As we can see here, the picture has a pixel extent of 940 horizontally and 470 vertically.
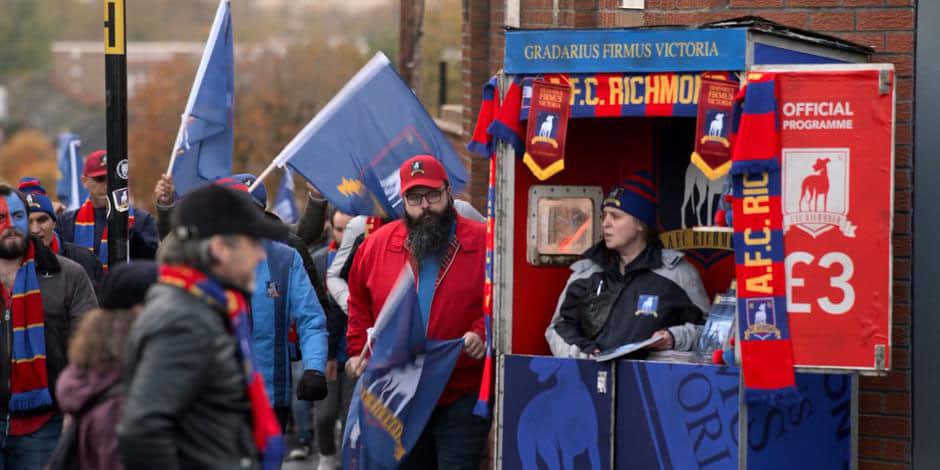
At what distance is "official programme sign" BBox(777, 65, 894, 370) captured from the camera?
6.73 metres

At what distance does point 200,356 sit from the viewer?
4.79 m

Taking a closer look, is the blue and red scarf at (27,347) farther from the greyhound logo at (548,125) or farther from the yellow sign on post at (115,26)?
the greyhound logo at (548,125)

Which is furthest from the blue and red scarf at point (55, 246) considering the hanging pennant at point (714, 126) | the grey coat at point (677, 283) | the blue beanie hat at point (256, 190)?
the hanging pennant at point (714, 126)

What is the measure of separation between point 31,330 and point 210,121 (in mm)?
1905

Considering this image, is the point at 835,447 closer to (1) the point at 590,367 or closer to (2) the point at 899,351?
(2) the point at 899,351

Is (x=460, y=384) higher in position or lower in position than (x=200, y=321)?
lower

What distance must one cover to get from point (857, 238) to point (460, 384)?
230 cm

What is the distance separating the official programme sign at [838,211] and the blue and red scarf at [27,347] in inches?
137

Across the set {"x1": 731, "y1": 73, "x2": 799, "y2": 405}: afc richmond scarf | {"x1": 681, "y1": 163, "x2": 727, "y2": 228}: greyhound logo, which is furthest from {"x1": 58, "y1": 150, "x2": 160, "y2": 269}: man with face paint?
{"x1": 731, "y1": 73, "x2": 799, "y2": 405}: afc richmond scarf

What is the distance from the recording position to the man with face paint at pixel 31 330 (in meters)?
7.55

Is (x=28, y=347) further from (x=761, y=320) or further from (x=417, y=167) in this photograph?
(x=761, y=320)

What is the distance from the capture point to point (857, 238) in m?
Answer: 6.74

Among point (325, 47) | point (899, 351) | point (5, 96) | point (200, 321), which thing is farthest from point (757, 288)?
point (5, 96)

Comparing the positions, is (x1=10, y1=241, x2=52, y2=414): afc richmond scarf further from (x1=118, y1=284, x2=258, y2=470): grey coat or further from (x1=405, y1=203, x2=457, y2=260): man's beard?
(x1=118, y1=284, x2=258, y2=470): grey coat
